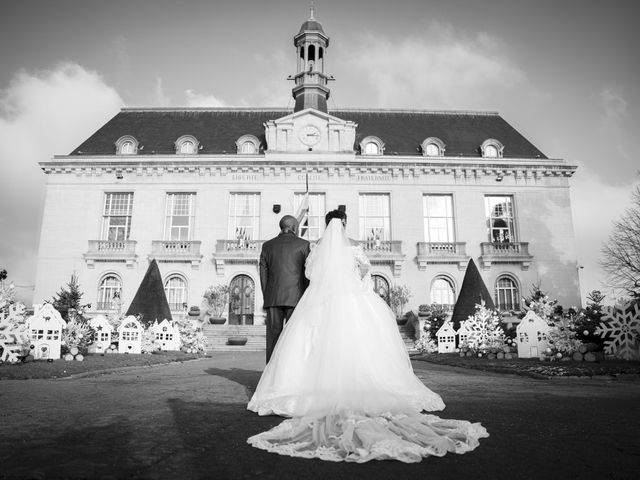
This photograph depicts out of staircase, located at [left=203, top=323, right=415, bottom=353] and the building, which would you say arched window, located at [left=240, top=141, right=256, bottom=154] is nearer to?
the building

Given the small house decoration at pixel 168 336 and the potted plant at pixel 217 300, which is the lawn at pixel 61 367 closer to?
the small house decoration at pixel 168 336

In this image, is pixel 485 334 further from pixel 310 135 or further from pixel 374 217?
pixel 310 135

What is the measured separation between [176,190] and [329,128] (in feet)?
37.6

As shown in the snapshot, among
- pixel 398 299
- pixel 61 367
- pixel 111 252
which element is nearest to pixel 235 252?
pixel 111 252

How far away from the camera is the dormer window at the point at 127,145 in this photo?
31406mm

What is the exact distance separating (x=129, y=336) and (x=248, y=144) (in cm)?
2027

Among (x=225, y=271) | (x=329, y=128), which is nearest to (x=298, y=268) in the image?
(x=225, y=271)

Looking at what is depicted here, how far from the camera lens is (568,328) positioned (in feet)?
37.7

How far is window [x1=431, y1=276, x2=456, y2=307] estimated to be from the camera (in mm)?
29016

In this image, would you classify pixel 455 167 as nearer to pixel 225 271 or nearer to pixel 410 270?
pixel 410 270

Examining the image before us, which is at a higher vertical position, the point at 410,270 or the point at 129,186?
the point at 129,186

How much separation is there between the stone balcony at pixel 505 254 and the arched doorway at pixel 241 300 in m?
15.5

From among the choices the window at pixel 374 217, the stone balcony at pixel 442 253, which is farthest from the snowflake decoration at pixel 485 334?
the window at pixel 374 217

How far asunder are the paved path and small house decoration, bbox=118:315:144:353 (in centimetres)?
766
